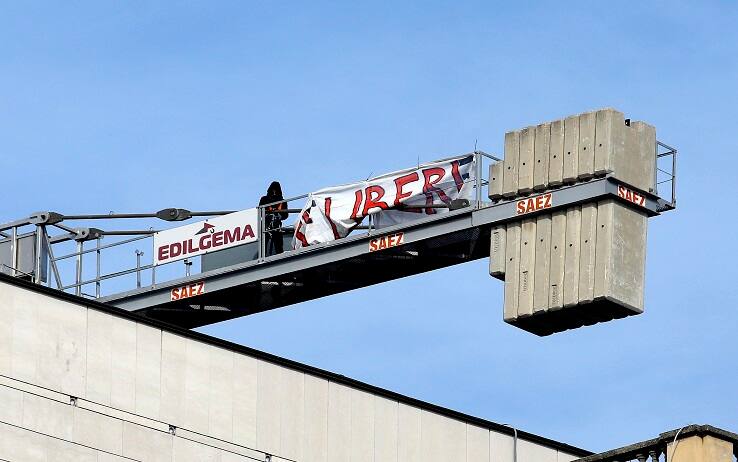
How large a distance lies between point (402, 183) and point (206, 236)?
6206mm

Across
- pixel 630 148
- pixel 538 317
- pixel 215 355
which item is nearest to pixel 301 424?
pixel 215 355

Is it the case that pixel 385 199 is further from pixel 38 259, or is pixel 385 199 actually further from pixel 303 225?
pixel 38 259

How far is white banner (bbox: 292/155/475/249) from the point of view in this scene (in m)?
57.4

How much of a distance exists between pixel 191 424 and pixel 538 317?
9.06 meters

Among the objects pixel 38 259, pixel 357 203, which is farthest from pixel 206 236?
pixel 357 203

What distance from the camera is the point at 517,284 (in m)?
55.2

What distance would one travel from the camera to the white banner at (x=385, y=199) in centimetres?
5741

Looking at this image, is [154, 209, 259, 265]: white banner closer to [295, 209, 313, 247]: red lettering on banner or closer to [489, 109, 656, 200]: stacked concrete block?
[295, 209, 313, 247]: red lettering on banner

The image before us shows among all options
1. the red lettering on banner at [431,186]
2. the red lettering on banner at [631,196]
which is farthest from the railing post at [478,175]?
the red lettering on banner at [631,196]

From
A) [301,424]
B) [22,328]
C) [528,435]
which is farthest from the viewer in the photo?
[528,435]

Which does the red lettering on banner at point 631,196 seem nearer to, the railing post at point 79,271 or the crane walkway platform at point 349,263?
the crane walkway platform at point 349,263

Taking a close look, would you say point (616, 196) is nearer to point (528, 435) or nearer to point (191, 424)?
point (528, 435)

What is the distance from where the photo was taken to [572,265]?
2132 inches

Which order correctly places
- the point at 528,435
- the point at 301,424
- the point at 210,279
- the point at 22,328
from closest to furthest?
the point at 22,328
the point at 301,424
the point at 528,435
the point at 210,279
